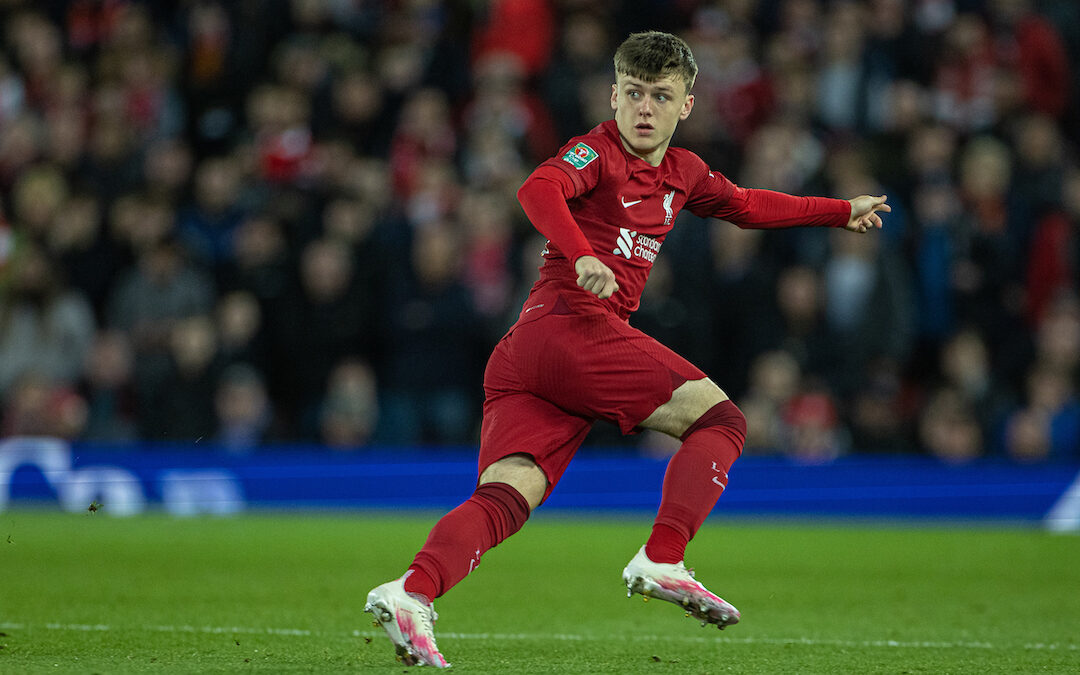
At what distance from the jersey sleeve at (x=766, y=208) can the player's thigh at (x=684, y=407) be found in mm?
754

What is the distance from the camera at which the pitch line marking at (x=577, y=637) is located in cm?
605

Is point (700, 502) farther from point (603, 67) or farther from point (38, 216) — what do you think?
point (38, 216)

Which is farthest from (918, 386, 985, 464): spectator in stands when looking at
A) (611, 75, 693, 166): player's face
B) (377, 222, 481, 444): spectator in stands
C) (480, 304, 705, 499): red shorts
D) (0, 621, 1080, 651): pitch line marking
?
(611, 75, 693, 166): player's face

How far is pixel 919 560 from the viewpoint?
967cm

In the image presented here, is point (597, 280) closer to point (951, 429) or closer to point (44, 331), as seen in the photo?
point (951, 429)

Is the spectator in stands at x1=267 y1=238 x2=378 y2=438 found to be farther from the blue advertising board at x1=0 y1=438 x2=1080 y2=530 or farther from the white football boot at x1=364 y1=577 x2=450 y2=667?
the white football boot at x1=364 y1=577 x2=450 y2=667

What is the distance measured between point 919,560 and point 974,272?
3137mm

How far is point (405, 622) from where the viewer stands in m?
4.61

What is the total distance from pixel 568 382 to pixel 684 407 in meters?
0.42

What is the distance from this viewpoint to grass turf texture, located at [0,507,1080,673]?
18.2 feet

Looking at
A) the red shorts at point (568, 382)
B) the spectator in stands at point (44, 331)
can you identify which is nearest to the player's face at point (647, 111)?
the red shorts at point (568, 382)

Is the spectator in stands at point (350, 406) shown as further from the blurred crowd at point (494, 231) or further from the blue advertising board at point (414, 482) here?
the blue advertising board at point (414, 482)

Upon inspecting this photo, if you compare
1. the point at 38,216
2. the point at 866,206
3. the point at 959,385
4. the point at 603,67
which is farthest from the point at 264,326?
the point at 866,206

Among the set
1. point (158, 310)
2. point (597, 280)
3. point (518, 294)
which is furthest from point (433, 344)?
point (597, 280)
